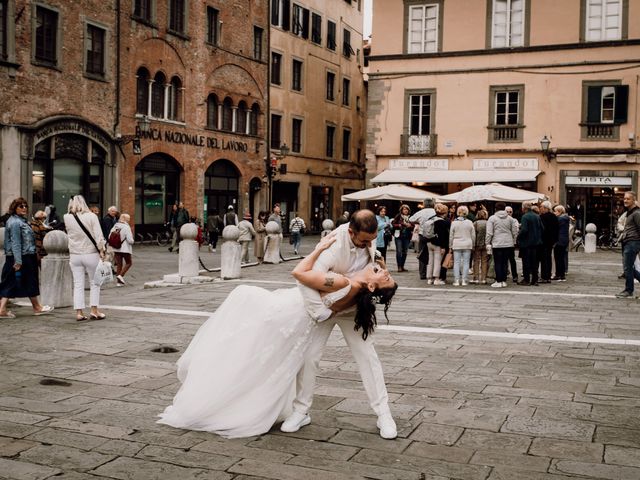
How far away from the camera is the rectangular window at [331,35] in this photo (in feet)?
141

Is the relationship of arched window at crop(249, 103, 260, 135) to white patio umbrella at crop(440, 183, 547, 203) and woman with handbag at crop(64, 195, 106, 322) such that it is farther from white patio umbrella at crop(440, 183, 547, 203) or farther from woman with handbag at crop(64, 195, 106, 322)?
woman with handbag at crop(64, 195, 106, 322)

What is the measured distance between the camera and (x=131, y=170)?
28.9 m

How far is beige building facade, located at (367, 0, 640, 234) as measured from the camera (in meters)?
30.2

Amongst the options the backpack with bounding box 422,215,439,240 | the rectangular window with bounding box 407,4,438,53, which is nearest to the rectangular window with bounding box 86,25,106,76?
the rectangular window with bounding box 407,4,438,53

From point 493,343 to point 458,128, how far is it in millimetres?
24292

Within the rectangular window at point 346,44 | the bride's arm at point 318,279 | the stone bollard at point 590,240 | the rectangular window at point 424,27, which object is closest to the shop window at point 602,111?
the stone bollard at point 590,240

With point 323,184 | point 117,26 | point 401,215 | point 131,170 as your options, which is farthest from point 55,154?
point 323,184

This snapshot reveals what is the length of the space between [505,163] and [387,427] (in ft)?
90.6

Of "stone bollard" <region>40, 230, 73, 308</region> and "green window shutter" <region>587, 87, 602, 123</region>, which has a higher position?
"green window shutter" <region>587, 87, 602, 123</region>

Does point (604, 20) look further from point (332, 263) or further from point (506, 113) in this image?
point (332, 263)

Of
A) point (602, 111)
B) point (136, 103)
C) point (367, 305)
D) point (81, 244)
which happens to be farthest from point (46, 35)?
point (367, 305)

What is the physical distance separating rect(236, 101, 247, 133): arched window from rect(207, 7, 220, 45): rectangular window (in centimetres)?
333

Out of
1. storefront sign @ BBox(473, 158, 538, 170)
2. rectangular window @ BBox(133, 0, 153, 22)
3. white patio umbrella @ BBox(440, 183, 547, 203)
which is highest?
rectangular window @ BBox(133, 0, 153, 22)

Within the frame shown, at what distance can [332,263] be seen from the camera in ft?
16.8
